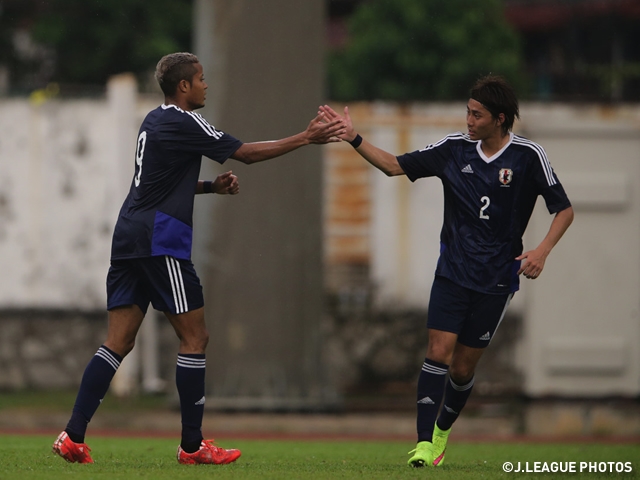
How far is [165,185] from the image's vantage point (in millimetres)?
6895

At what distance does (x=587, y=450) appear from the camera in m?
9.88

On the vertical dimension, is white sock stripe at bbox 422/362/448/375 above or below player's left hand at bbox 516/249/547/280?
below

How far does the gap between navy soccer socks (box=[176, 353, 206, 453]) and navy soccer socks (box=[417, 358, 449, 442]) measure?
4.24 ft

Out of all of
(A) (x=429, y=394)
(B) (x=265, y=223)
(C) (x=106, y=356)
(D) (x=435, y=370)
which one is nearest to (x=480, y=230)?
(D) (x=435, y=370)

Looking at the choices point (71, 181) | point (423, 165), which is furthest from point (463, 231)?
point (71, 181)

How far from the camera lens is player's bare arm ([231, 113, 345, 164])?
22.9ft

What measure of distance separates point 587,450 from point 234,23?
561cm

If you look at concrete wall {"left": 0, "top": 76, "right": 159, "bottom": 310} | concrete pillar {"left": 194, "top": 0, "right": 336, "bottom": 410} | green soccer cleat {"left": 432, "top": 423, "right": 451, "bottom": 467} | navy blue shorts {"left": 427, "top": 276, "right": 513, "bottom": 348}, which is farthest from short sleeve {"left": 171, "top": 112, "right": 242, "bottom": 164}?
concrete wall {"left": 0, "top": 76, "right": 159, "bottom": 310}

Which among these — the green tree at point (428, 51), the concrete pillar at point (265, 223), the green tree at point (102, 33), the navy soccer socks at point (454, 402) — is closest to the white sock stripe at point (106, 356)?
the navy soccer socks at point (454, 402)

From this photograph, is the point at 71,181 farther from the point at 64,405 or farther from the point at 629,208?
the point at 629,208

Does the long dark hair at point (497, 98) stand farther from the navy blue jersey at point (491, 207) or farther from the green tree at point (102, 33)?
the green tree at point (102, 33)

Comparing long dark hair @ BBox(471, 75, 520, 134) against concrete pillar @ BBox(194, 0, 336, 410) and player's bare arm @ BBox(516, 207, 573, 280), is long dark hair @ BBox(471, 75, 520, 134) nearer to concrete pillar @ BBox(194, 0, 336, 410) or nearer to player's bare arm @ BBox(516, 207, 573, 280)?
player's bare arm @ BBox(516, 207, 573, 280)

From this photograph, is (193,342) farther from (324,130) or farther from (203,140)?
(324,130)

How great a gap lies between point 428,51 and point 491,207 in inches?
713
